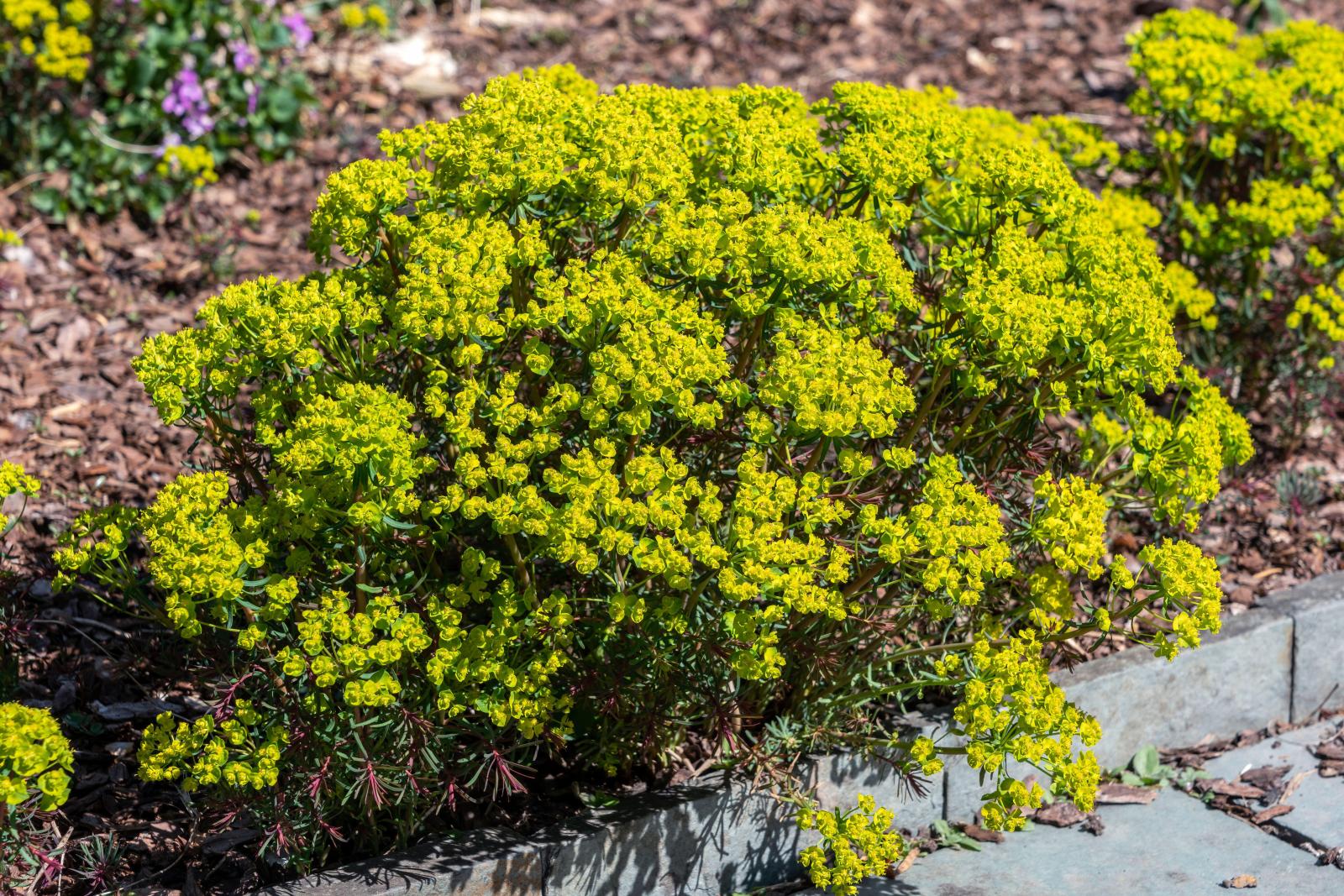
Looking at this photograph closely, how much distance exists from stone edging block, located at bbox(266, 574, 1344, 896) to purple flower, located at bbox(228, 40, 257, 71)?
351cm

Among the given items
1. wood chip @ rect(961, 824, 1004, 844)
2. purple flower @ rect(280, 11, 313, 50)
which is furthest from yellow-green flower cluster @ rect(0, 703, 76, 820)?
purple flower @ rect(280, 11, 313, 50)

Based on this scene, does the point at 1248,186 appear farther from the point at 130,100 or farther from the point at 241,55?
the point at 130,100

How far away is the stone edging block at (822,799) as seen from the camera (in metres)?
3.16

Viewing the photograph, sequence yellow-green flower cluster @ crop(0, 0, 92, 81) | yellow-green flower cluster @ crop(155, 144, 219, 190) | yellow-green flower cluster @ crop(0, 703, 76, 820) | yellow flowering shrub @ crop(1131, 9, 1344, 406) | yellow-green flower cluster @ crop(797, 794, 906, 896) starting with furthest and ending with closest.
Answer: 1. yellow-green flower cluster @ crop(155, 144, 219, 190)
2. yellow-green flower cluster @ crop(0, 0, 92, 81)
3. yellow flowering shrub @ crop(1131, 9, 1344, 406)
4. yellow-green flower cluster @ crop(797, 794, 906, 896)
5. yellow-green flower cluster @ crop(0, 703, 76, 820)

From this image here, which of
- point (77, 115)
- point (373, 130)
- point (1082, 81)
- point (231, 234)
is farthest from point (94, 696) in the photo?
point (1082, 81)

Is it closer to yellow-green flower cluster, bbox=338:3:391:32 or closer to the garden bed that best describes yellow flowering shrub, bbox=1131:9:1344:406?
the garden bed

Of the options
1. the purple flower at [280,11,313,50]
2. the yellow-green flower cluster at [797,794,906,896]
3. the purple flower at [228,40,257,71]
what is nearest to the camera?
the yellow-green flower cluster at [797,794,906,896]

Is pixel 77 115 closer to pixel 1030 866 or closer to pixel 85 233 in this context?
pixel 85 233

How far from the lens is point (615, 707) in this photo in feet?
10.2

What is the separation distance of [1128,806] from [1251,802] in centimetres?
32

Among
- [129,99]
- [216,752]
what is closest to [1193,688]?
[216,752]

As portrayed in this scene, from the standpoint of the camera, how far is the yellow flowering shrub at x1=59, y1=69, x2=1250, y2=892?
2.80 m

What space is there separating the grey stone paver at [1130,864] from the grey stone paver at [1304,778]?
6 centimetres

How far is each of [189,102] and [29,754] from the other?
3.44m
